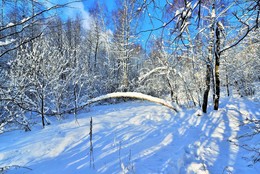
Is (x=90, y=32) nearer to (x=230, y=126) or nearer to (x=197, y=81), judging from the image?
(x=197, y=81)

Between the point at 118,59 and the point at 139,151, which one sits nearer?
the point at 139,151

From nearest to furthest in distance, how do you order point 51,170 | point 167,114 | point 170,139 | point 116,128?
point 51,170 < point 170,139 < point 116,128 < point 167,114

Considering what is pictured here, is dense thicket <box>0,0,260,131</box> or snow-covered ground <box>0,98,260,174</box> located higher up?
dense thicket <box>0,0,260,131</box>

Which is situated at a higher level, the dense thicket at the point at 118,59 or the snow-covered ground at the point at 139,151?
the dense thicket at the point at 118,59

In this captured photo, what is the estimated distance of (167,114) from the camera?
31.1ft

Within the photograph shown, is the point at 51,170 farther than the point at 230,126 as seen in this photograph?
No

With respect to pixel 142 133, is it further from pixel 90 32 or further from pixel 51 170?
pixel 90 32

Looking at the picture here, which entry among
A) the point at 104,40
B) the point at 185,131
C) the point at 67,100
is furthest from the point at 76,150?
the point at 104,40

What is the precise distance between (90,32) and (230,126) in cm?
2120

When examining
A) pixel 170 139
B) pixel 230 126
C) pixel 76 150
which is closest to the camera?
pixel 76 150

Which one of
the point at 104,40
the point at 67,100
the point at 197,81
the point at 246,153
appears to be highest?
the point at 104,40

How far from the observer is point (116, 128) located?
661 centimetres

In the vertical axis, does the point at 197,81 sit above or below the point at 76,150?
above

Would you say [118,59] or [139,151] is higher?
[118,59]
